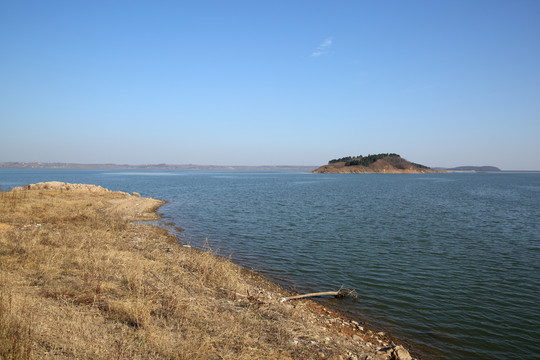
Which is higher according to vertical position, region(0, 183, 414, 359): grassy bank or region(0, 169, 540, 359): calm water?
region(0, 183, 414, 359): grassy bank

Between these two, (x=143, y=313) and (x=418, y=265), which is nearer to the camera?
(x=143, y=313)

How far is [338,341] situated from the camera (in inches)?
300

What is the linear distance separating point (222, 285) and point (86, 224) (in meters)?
11.2

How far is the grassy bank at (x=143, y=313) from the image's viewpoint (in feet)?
17.4

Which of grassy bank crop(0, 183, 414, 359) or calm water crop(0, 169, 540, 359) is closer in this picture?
grassy bank crop(0, 183, 414, 359)

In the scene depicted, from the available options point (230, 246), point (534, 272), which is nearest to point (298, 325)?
point (230, 246)

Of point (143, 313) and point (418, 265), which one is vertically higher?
point (143, 313)

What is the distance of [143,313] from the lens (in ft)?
20.9

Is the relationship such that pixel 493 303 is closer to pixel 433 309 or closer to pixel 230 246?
pixel 433 309

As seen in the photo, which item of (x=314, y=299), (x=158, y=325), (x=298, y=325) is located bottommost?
(x=314, y=299)

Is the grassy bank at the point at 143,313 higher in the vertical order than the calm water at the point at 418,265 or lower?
higher

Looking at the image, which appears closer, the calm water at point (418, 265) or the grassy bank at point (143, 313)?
the grassy bank at point (143, 313)

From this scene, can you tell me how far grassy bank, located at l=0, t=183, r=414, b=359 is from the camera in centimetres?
529

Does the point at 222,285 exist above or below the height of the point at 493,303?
above
